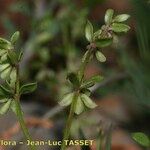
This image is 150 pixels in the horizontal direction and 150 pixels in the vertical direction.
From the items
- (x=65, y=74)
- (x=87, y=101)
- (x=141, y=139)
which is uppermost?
(x=87, y=101)

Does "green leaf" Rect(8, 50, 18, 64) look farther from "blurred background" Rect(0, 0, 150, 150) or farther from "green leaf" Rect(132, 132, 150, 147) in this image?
"blurred background" Rect(0, 0, 150, 150)

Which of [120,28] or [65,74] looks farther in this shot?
[65,74]

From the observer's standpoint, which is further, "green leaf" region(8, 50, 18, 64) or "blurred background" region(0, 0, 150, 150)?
"blurred background" region(0, 0, 150, 150)

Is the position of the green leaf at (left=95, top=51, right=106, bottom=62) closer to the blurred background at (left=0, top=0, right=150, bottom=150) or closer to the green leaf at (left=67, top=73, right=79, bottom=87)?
the green leaf at (left=67, top=73, right=79, bottom=87)

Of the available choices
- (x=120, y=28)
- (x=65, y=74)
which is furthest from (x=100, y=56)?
(x=65, y=74)

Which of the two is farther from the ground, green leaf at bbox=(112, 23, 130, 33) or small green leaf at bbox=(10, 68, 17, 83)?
green leaf at bbox=(112, 23, 130, 33)

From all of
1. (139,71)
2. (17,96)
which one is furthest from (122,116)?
(17,96)

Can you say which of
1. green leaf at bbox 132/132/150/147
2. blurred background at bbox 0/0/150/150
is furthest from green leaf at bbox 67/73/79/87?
blurred background at bbox 0/0/150/150

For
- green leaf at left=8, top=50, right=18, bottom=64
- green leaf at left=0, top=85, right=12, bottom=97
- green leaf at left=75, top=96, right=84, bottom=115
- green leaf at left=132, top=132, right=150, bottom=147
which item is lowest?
green leaf at left=132, top=132, right=150, bottom=147

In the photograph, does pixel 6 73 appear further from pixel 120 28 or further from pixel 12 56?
pixel 120 28
